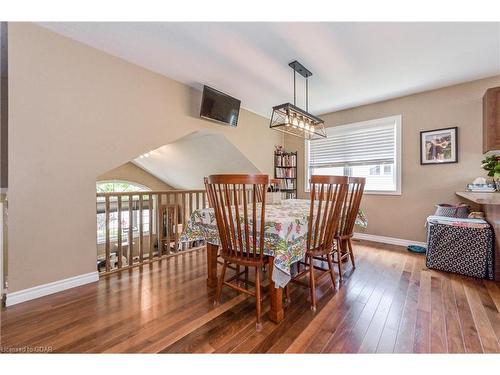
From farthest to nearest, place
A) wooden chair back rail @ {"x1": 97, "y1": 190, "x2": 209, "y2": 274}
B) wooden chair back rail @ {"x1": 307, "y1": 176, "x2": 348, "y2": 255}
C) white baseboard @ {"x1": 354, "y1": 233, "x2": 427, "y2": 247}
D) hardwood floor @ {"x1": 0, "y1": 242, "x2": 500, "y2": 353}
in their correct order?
white baseboard @ {"x1": 354, "y1": 233, "x2": 427, "y2": 247} < wooden chair back rail @ {"x1": 97, "y1": 190, "x2": 209, "y2": 274} < wooden chair back rail @ {"x1": 307, "y1": 176, "x2": 348, "y2": 255} < hardwood floor @ {"x1": 0, "y1": 242, "x2": 500, "y2": 353}

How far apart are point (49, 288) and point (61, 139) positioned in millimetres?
1332

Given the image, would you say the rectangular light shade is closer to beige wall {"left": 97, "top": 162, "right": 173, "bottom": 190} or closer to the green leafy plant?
the green leafy plant

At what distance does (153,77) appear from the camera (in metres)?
2.68

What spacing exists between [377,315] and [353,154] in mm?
2983

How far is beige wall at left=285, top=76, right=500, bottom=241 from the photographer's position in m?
2.89

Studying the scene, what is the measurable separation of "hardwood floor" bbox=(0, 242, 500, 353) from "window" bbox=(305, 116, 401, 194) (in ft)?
5.91

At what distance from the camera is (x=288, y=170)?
15.5 ft

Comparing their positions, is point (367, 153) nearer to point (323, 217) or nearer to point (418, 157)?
point (418, 157)

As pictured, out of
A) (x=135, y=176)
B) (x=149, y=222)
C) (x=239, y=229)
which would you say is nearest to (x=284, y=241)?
(x=239, y=229)

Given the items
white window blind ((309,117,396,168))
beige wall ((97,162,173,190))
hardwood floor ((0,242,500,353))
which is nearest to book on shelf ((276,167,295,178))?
white window blind ((309,117,396,168))

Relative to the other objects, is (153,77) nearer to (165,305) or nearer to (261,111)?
(261,111)

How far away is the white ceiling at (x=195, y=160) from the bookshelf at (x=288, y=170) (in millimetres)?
667

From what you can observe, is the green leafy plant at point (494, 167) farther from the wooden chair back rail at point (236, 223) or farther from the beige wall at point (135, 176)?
the beige wall at point (135, 176)
